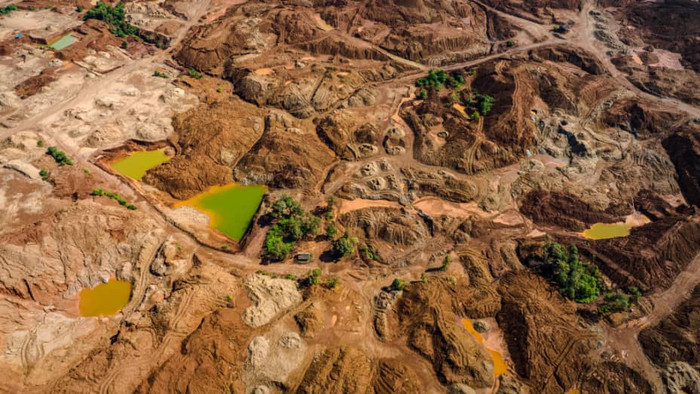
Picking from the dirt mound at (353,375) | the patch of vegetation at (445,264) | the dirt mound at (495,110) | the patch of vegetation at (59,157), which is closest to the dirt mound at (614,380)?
the patch of vegetation at (445,264)

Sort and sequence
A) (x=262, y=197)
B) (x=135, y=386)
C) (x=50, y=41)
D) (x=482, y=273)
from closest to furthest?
(x=135, y=386)
(x=482, y=273)
(x=262, y=197)
(x=50, y=41)

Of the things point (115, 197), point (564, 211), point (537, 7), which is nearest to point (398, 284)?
point (564, 211)

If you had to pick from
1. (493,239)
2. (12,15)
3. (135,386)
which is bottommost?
(135,386)

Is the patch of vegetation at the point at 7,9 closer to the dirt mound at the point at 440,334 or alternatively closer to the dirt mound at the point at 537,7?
the dirt mound at the point at 440,334

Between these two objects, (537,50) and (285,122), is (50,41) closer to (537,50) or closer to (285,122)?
(285,122)

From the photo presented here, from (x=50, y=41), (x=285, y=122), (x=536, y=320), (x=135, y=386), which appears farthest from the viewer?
(x=50, y=41)

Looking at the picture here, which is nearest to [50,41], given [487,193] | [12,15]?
[12,15]

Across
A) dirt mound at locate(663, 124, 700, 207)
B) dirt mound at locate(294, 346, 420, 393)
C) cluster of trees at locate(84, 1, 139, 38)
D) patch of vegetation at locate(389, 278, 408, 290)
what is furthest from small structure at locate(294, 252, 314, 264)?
cluster of trees at locate(84, 1, 139, 38)
